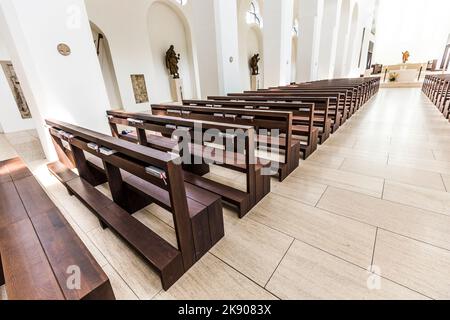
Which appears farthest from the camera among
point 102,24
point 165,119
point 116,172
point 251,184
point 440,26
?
point 440,26

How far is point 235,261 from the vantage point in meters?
1.17

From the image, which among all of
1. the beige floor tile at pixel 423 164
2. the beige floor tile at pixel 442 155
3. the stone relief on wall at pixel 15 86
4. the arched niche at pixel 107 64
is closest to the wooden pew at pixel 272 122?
the beige floor tile at pixel 423 164

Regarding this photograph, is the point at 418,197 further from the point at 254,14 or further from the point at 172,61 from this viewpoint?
the point at 254,14

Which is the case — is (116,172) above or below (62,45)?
below

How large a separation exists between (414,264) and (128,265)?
147 centimetres

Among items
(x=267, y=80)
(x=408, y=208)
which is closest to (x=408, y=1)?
(x=267, y=80)

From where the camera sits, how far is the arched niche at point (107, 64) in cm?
657

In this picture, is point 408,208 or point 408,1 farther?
point 408,1

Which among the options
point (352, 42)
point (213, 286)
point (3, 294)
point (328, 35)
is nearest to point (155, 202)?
point (213, 286)

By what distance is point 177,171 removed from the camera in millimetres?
909

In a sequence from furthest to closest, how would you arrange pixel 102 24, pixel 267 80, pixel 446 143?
1. pixel 267 80
2. pixel 102 24
3. pixel 446 143
